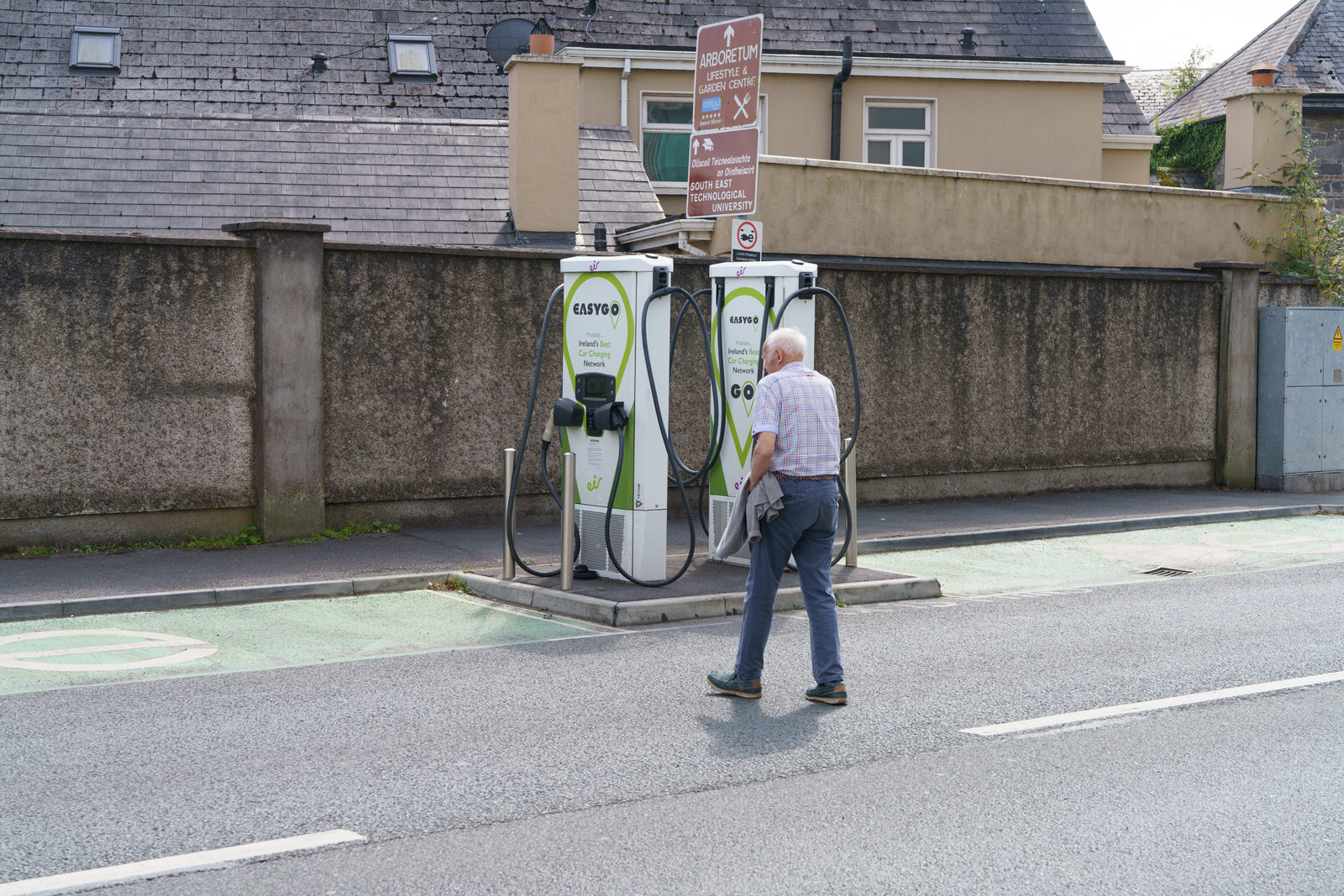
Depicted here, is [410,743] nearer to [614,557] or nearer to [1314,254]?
[614,557]

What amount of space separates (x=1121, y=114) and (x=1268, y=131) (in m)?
6.01

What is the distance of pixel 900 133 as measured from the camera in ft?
74.4

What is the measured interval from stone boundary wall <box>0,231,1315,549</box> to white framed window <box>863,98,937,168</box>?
673 cm

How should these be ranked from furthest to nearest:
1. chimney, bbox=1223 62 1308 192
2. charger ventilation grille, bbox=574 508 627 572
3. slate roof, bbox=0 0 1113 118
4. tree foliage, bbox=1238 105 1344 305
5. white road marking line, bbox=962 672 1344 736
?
slate roof, bbox=0 0 1113 118 < chimney, bbox=1223 62 1308 192 < tree foliage, bbox=1238 105 1344 305 < charger ventilation grille, bbox=574 508 627 572 < white road marking line, bbox=962 672 1344 736

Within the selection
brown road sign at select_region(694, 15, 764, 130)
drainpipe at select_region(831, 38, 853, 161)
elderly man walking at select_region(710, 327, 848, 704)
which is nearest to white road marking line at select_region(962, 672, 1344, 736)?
elderly man walking at select_region(710, 327, 848, 704)

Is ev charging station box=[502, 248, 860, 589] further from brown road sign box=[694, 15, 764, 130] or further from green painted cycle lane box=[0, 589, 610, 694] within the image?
brown road sign box=[694, 15, 764, 130]

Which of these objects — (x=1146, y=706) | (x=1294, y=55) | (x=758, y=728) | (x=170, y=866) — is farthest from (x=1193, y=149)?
(x=170, y=866)

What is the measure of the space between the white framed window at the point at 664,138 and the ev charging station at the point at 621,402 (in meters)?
12.1

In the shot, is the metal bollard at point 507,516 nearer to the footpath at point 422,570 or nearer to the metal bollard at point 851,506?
the footpath at point 422,570

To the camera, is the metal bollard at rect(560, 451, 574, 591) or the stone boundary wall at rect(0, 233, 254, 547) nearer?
the metal bollard at rect(560, 451, 574, 591)

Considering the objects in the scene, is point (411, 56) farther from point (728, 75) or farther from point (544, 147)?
point (728, 75)

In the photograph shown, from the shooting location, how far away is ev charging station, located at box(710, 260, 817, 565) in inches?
388

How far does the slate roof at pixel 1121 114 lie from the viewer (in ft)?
81.0

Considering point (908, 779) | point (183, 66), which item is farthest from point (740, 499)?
point (183, 66)
